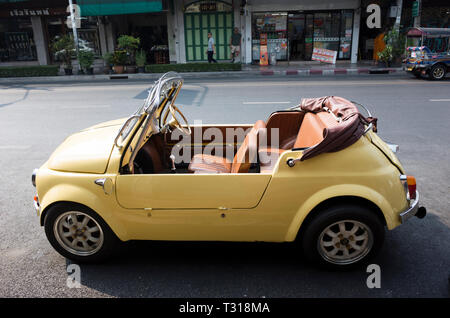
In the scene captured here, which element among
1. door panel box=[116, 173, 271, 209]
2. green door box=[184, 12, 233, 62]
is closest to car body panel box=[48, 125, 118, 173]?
door panel box=[116, 173, 271, 209]

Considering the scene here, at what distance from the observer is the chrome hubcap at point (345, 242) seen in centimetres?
310

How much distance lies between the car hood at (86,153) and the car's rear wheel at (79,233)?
344mm

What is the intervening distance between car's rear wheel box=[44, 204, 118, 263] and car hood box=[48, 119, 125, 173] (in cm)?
34

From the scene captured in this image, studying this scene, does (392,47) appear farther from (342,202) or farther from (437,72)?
(342,202)

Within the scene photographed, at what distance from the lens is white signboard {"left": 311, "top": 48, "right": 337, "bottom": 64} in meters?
20.6

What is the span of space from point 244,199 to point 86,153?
1.49 metres

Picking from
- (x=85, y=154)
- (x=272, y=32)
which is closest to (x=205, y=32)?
(x=272, y=32)

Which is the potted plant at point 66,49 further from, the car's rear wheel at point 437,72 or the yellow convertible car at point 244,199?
the yellow convertible car at point 244,199

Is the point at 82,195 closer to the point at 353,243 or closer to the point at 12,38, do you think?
the point at 353,243

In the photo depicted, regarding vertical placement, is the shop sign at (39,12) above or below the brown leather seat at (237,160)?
above

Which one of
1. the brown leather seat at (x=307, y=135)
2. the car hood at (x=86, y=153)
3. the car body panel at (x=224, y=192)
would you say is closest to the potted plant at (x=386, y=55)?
the brown leather seat at (x=307, y=135)

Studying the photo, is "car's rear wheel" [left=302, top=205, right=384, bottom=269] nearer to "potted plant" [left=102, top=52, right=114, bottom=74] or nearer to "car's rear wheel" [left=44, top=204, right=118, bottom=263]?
"car's rear wheel" [left=44, top=204, right=118, bottom=263]

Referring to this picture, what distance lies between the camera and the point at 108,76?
18.7m

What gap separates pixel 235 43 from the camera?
2056cm
